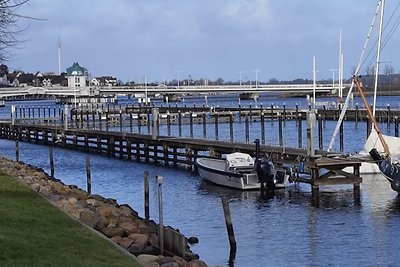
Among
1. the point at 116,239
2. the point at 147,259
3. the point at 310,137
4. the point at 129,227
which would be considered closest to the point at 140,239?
the point at 116,239

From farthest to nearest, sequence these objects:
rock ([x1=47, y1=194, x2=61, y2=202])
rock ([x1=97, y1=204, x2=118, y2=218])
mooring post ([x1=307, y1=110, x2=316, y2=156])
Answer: mooring post ([x1=307, y1=110, x2=316, y2=156]), rock ([x1=47, y1=194, x2=61, y2=202]), rock ([x1=97, y1=204, x2=118, y2=218])

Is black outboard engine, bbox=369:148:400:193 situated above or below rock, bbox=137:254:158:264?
below

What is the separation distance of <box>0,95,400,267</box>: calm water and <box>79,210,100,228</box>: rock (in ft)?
12.8

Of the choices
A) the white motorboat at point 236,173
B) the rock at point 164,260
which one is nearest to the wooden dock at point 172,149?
the white motorboat at point 236,173

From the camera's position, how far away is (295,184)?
41.9 m

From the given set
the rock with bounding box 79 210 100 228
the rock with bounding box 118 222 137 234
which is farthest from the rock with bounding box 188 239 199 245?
the rock with bounding box 79 210 100 228

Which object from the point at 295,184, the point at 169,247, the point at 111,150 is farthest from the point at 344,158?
the point at 111,150

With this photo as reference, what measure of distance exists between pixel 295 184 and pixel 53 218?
24.6 metres

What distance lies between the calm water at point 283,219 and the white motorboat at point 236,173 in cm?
60

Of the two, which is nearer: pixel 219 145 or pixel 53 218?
pixel 53 218

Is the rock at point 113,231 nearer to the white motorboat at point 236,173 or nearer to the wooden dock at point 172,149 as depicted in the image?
the wooden dock at point 172,149

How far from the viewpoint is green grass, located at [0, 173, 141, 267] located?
13.9 meters

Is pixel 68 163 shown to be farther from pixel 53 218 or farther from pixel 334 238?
pixel 53 218

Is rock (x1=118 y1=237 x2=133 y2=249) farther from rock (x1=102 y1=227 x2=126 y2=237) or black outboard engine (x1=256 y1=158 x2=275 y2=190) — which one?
black outboard engine (x1=256 y1=158 x2=275 y2=190)
